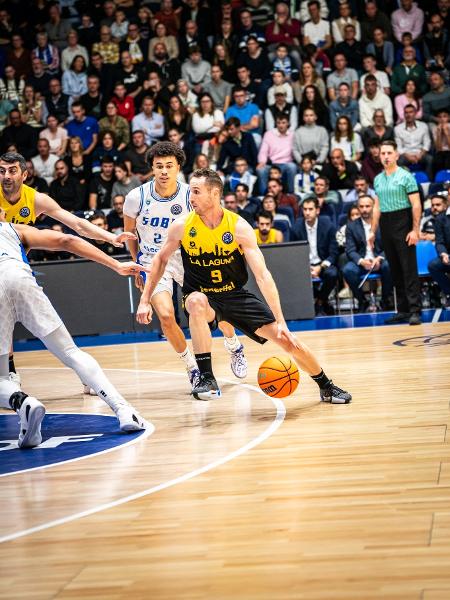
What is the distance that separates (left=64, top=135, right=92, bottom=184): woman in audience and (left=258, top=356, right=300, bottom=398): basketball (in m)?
9.14

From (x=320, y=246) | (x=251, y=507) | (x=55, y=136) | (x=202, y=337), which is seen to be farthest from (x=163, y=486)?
(x=55, y=136)

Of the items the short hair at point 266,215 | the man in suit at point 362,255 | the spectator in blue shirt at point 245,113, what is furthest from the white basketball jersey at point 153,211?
the spectator in blue shirt at point 245,113

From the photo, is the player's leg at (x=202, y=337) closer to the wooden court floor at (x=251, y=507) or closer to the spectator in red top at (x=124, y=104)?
the wooden court floor at (x=251, y=507)

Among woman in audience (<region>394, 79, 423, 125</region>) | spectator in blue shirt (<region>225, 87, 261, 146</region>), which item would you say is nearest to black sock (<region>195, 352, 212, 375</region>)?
spectator in blue shirt (<region>225, 87, 261, 146</region>)

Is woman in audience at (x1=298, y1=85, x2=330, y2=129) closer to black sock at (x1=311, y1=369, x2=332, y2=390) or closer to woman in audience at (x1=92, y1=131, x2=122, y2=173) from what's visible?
woman in audience at (x1=92, y1=131, x2=122, y2=173)

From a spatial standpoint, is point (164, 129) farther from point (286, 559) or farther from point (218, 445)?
point (286, 559)

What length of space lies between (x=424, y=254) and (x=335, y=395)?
6643 millimetres

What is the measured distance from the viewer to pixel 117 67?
1606cm

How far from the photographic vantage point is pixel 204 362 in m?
6.91

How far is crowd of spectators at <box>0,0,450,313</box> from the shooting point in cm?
1373

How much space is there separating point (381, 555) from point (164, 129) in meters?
12.8

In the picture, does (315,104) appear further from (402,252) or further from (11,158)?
(11,158)

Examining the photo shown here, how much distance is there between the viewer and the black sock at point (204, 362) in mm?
6883

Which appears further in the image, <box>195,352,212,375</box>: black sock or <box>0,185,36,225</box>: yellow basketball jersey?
<box>0,185,36,225</box>: yellow basketball jersey
